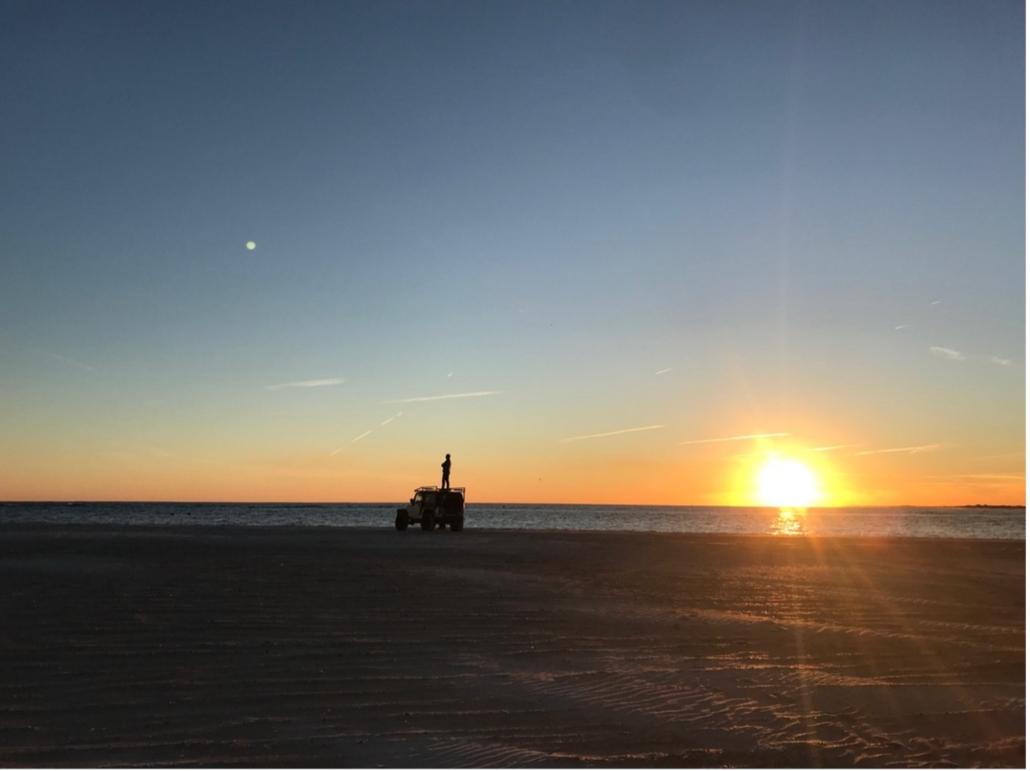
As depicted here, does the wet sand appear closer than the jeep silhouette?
Yes

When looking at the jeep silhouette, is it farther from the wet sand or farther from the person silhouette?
the wet sand

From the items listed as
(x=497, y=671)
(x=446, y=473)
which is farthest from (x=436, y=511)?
(x=497, y=671)

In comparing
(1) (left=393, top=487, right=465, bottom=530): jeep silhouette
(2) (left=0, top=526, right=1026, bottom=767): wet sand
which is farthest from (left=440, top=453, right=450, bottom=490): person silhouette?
(2) (left=0, top=526, right=1026, bottom=767): wet sand

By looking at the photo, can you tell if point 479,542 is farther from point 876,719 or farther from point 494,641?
point 876,719

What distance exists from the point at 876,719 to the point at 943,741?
70cm

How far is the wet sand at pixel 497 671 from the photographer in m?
6.52

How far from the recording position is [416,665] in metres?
9.23

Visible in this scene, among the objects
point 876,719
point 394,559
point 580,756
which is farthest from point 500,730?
point 394,559

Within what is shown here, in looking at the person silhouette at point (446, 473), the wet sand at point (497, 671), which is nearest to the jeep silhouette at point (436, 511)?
the person silhouette at point (446, 473)

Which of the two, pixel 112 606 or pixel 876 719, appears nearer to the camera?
pixel 876 719

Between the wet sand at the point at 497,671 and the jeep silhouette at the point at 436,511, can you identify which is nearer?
the wet sand at the point at 497,671

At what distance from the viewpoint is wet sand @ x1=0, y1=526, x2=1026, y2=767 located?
6.52 meters

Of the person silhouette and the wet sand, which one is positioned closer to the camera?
the wet sand

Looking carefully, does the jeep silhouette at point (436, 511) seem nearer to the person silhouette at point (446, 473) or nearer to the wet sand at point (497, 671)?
the person silhouette at point (446, 473)
